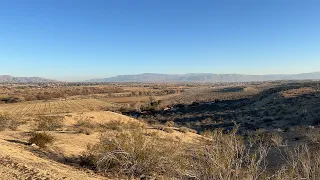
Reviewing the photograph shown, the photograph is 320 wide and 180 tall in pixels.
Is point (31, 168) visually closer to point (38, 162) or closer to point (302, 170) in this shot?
point (38, 162)

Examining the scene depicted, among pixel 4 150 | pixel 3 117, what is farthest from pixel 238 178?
pixel 3 117

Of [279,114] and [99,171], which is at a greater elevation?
[99,171]

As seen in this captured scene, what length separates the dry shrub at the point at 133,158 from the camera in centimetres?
1058

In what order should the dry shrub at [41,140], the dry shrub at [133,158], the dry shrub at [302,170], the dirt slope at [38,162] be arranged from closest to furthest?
the dry shrub at [302,170] → the dirt slope at [38,162] → the dry shrub at [133,158] → the dry shrub at [41,140]

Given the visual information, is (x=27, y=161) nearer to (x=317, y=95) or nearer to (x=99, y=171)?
(x=99, y=171)

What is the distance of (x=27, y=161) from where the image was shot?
33.8 ft

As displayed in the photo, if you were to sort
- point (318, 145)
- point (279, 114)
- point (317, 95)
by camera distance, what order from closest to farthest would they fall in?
point (318, 145)
point (279, 114)
point (317, 95)

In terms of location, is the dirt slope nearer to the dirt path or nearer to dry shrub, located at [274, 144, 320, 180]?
the dirt path

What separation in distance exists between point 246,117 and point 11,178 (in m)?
41.7

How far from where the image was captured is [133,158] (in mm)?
10797

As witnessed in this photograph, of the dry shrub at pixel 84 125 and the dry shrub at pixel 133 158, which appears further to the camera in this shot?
the dry shrub at pixel 84 125

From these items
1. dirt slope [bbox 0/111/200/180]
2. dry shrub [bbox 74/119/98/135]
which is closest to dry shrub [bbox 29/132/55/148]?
dirt slope [bbox 0/111/200/180]

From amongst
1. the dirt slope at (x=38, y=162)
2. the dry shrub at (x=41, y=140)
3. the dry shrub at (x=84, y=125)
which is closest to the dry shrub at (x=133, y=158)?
the dirt slope at (x=38, y=162)

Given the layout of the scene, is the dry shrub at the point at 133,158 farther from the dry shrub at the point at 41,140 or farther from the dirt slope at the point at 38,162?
the dry shrub at the point at 41,140
